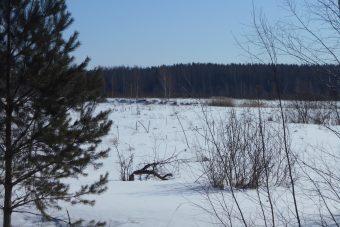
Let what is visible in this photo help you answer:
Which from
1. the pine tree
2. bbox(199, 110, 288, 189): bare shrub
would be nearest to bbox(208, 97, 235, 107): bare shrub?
bbox(199, 110, 288, 189): bare shrub

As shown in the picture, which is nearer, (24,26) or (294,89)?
(24,26)

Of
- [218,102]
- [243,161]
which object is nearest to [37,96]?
[243,161]

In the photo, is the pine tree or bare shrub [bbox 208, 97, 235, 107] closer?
the pine tree

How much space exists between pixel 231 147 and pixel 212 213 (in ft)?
6.27

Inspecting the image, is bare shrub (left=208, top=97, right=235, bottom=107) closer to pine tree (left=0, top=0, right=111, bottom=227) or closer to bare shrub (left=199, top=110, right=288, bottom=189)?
bare shrub (left=199, top=110, right=288, bottom=189)

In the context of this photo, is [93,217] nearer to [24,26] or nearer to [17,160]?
[17,160]

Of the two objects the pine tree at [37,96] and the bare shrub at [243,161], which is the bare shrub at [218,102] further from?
the pine tree at [37,96]

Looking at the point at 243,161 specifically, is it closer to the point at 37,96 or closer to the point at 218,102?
the point at 37,96

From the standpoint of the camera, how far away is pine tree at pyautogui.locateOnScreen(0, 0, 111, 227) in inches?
175

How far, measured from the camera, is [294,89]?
4.98m

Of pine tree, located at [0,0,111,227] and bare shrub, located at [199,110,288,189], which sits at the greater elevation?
pine tree, located at [0,0,111,227]

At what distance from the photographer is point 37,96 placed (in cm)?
455

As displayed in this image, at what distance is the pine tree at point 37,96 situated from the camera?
4.45 m

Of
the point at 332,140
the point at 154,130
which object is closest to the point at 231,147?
the point at 332,140
